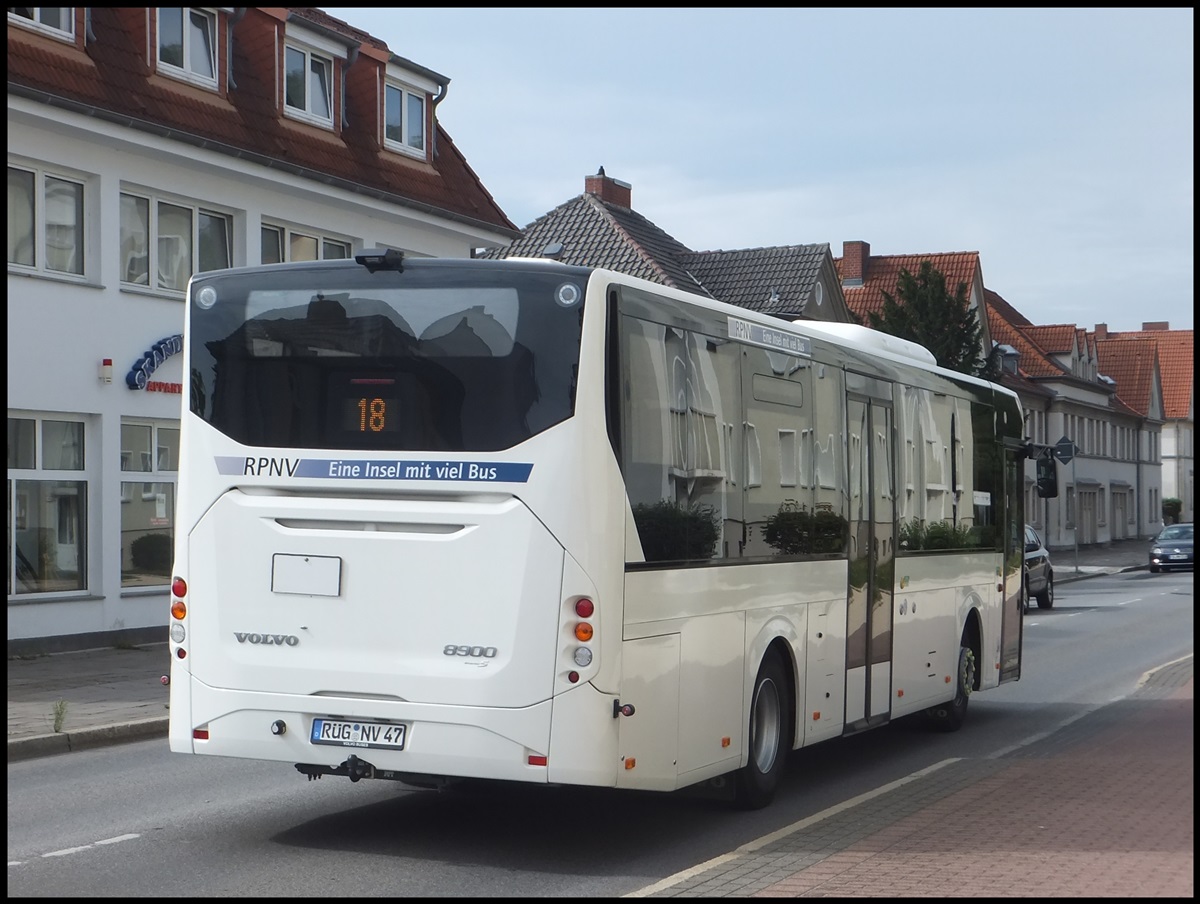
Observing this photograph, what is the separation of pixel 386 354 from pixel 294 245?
667 inches

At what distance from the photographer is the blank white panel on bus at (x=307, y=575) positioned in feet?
28.3

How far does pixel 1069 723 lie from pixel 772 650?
18.6 ft

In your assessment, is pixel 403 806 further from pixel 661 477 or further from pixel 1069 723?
pixel 1069 723

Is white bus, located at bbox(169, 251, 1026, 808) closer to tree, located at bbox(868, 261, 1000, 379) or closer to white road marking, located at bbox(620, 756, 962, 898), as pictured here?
white road marking, located at bbox(620, 756, 962, 898)

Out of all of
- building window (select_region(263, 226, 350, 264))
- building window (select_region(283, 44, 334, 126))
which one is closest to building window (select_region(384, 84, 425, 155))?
building window (select_region(283, 44, 334, 126))

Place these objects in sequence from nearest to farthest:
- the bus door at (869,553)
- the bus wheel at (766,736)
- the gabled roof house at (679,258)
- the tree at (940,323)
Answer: the bus wheel at (766,736) → the bus door at (869,553) → the tree at (940,323) → the gabled roof house at (679,258)

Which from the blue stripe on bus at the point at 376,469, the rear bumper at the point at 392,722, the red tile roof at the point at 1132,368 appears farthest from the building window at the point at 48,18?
the red tile roof at the point at 1132,368

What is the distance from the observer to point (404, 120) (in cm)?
2830

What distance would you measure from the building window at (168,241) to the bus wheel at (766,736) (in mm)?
13978

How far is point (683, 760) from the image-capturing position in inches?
351

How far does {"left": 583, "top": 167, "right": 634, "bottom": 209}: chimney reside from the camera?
48.6 meters

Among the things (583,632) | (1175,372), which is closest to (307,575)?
(583,632)

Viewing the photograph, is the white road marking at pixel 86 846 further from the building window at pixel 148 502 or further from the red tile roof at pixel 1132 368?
the red tile roof at pixel 1132 368

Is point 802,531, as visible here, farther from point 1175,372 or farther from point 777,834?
point 1175,372
